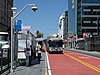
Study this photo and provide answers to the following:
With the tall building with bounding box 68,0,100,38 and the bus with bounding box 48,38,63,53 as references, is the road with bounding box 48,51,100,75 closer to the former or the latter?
the bus with bounding box 48,38,63,53

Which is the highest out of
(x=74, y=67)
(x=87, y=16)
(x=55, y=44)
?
(x=87, y=16)

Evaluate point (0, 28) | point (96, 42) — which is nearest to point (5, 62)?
point (0, 28)

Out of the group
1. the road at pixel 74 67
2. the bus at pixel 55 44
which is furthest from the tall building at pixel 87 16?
the road at pixel 74 67

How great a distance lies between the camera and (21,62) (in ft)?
97.1

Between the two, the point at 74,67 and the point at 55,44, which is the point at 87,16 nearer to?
the point at 55,44

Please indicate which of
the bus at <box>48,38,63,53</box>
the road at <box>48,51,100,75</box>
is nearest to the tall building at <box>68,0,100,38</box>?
the bus at <box>48,38,63,53</box>

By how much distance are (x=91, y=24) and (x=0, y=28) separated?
226 feet

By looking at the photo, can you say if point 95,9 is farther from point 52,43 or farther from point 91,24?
point 52,43

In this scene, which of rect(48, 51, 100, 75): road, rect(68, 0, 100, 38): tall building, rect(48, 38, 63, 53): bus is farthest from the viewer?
rect(68, 0, 100, 38): tall building

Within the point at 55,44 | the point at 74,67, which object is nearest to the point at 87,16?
the point at 55,44

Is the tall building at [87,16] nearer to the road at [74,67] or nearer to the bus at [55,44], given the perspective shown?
the bus at [55,44]

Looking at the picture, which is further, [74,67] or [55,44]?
[55,44]

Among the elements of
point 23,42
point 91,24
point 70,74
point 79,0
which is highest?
point 79,0

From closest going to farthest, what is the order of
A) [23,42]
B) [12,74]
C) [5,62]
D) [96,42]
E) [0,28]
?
[12,74] < [5,62] < [23,42] < [0,28] < [96,42]
